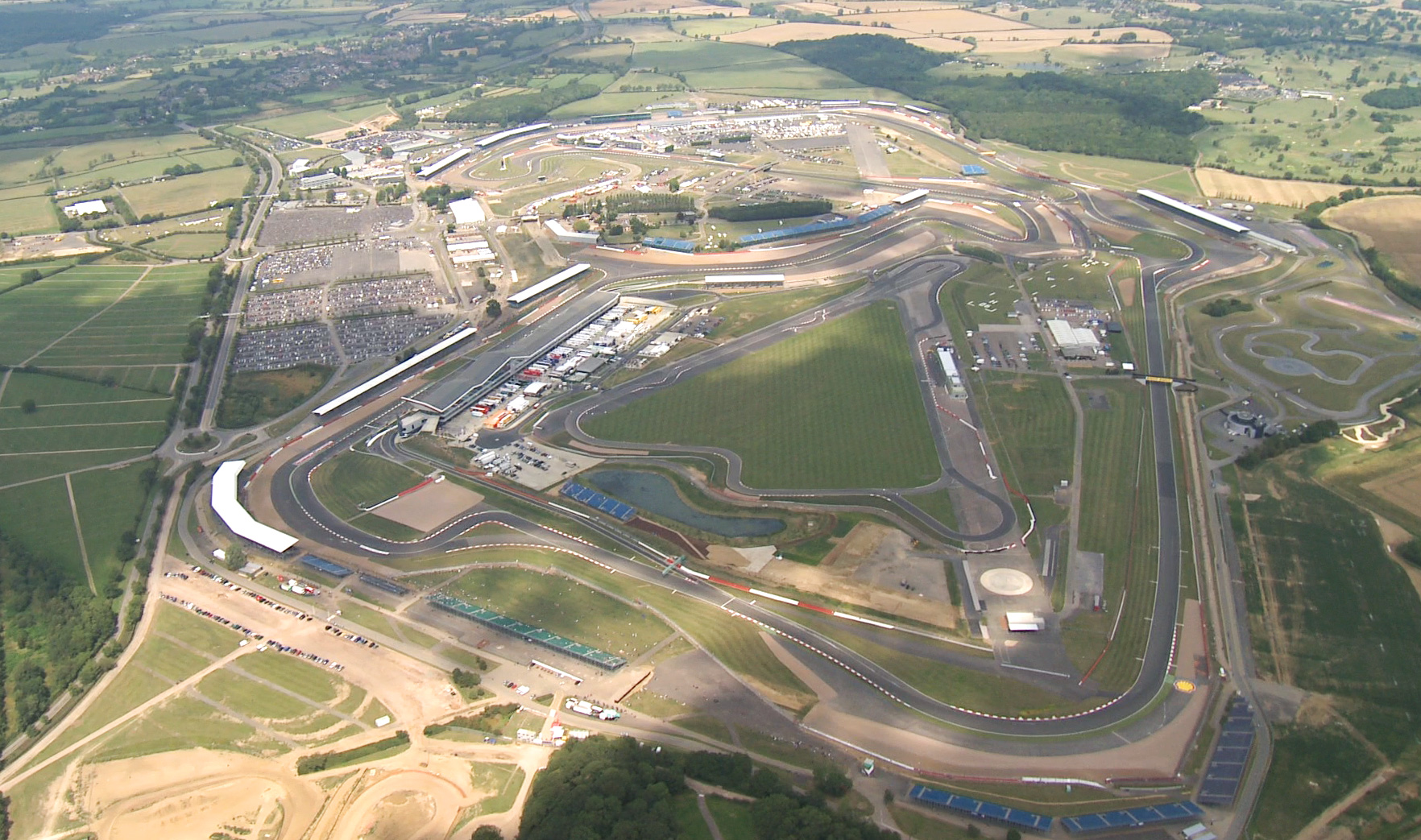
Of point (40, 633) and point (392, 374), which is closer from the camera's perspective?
point (40, 633)

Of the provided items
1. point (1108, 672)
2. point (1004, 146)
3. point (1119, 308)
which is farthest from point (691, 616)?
point (1004, 146)

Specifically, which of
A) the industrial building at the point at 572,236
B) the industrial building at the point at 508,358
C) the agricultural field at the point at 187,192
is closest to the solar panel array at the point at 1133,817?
the industrial building at the point at 508,358

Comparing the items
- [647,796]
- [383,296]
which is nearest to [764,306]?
[383,296]

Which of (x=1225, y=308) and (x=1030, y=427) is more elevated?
(x=1225, y=308)

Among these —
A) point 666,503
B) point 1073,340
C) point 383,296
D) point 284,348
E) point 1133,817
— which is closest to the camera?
point 1133,817

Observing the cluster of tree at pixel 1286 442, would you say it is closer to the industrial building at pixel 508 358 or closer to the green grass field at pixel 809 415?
the green grass field at pixel 809 415

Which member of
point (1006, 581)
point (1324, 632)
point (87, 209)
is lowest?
point (87, 209)

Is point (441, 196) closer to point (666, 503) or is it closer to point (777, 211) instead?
point (777, 211)
